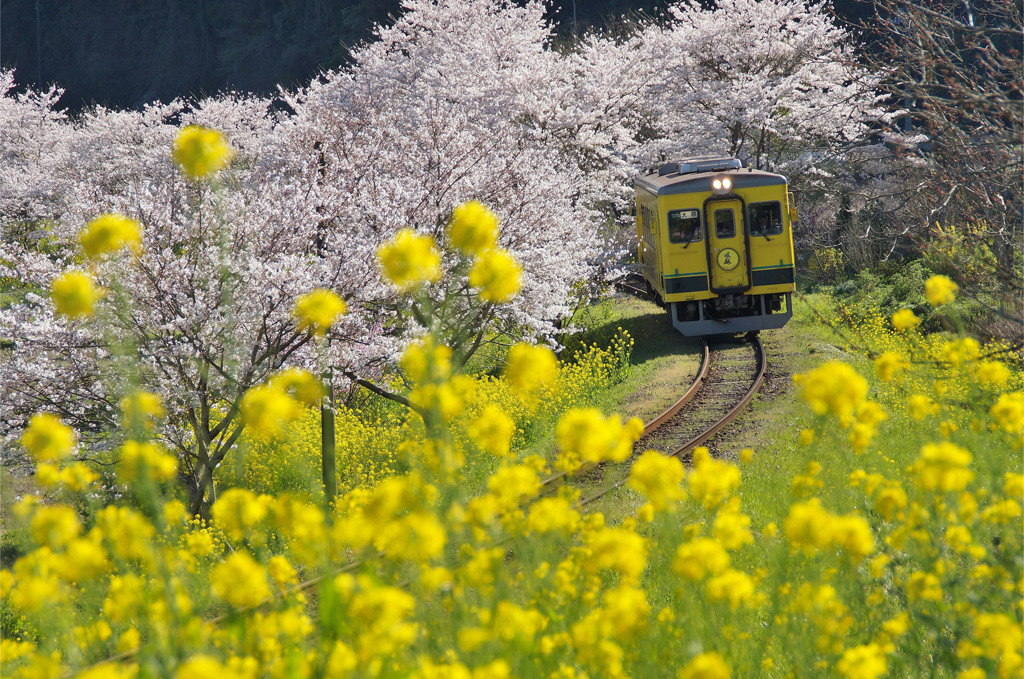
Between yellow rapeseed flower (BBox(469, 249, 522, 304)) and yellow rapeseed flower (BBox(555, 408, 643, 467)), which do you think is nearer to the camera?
yellow rapeseed flower (BBox(555, 408, 643, 467))

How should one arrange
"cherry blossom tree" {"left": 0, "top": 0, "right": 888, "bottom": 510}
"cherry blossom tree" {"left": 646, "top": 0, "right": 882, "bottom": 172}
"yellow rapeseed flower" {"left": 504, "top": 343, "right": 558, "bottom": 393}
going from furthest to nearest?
"cherry blossom tree" {"left": 646, "top": 0, "right": 882, "bottom": 172} → "cherry blossom tree" {"left": 0, "top": 0, "right": 888, "bottom": 510} → "yellow rapeseed flower" {"left": 504, "top": 343, "right": 558, "bottom": 393}

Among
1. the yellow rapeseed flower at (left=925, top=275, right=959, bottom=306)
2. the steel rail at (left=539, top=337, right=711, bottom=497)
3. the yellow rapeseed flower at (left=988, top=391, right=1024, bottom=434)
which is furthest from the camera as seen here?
the steel rail at (left=539, top=337, right=711, bottom=497)

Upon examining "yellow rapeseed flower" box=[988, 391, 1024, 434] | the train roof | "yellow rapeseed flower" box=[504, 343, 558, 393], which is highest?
the train roof

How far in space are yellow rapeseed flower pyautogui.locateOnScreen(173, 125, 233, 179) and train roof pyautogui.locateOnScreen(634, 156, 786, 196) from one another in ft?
33.9

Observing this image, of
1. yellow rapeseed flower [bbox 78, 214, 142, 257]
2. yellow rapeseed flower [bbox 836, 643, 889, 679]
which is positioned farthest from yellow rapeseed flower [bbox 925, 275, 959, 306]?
yellow rapeseed flower [bbox 78, 214, 142, 257]

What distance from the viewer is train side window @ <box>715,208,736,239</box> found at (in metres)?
12.1

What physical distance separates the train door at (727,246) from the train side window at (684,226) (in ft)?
0.56

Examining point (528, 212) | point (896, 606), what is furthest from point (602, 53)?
point (896, 606)

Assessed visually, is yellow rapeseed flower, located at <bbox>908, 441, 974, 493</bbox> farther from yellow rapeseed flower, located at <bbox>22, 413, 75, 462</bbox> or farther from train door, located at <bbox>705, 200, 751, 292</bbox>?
train door, located at <bbox>705, 200, 751, 292</bbox>

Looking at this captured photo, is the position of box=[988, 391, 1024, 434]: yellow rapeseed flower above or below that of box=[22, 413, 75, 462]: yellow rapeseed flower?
below

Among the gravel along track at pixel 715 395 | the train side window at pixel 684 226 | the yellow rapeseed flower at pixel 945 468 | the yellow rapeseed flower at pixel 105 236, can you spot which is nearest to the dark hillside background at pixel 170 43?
the train side window at pixel 684 226

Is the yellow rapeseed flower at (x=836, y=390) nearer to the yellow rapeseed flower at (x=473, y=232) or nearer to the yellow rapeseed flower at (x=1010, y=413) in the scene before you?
the yellow rapeseed flower at (x=1010, y=413)

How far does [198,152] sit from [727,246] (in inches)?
428

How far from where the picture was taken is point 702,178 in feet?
39.3
